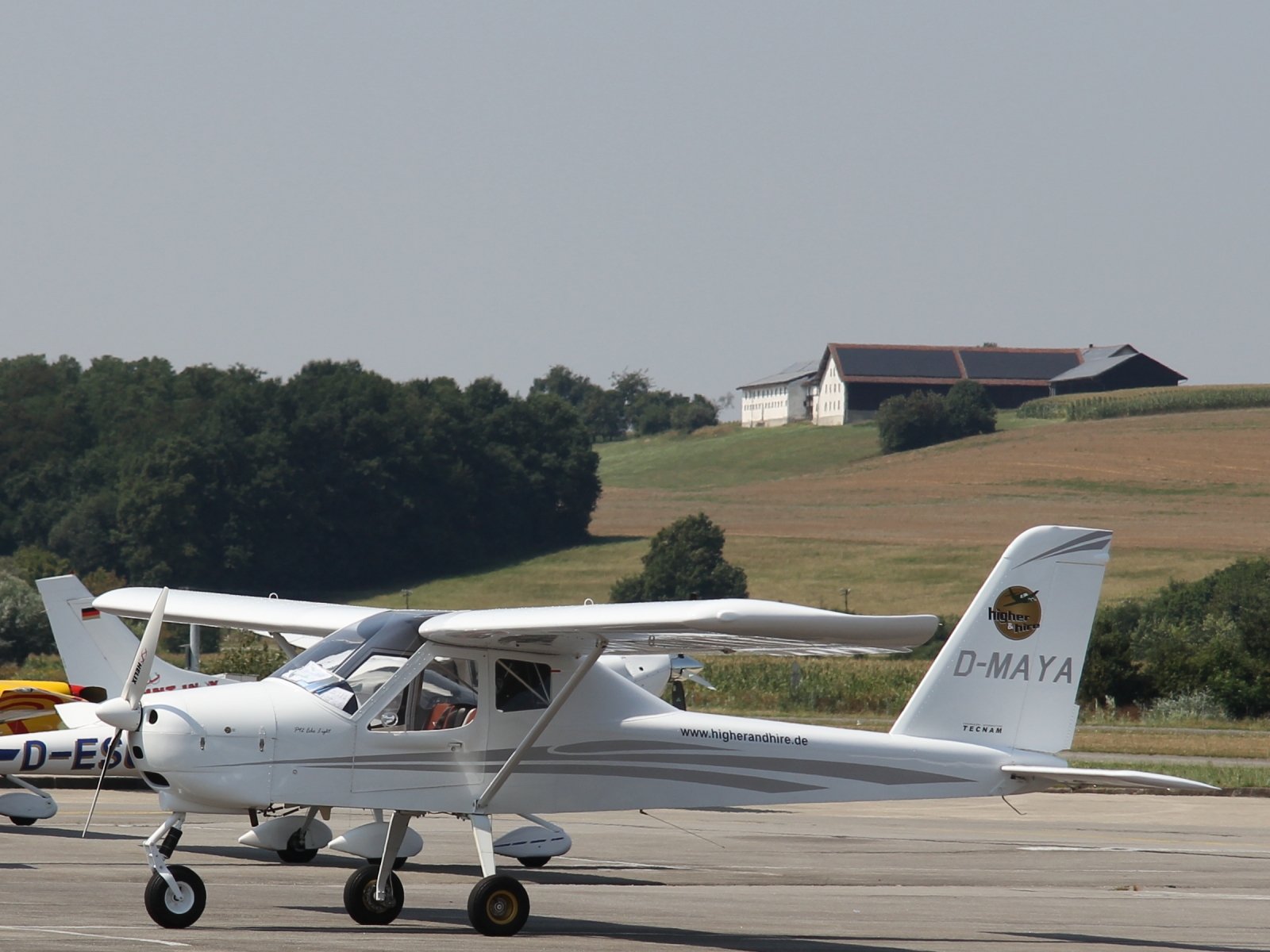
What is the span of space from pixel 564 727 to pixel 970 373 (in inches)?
5650

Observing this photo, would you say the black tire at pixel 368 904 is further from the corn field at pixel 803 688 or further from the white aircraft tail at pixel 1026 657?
the corn field at pixel 803 688

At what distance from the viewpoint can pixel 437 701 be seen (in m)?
10.9

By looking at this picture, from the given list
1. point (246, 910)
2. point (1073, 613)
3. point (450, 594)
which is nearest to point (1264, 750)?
point (1073, 613)

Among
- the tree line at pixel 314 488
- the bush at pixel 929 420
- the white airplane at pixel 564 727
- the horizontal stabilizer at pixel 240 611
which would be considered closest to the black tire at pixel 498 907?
the white airplane at pixel 564 727

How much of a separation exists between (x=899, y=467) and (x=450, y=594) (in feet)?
126

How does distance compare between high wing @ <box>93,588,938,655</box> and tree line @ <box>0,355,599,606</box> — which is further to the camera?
tree line @ <box>0,355,599,606</box>

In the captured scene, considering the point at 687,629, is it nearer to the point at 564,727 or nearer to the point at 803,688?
the point at 564,727

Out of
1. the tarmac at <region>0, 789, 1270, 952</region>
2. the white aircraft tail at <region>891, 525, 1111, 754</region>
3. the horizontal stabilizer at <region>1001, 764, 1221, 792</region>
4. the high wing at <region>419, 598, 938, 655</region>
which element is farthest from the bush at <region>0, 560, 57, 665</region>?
the horizontal stabilizer at <region>1001, 764, 1221, 792</region>

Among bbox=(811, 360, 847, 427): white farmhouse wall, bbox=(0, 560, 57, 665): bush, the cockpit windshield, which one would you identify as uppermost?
bbox=(811, 360, 847, 427): white farmhouse wall

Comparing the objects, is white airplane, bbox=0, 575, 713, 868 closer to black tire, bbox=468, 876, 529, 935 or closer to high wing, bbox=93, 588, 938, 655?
black tire, bbox=468, 876, 529, 935

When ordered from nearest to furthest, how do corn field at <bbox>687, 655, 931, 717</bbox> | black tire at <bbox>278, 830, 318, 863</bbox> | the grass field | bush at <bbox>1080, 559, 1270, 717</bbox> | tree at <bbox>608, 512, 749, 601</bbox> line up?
black tire at <bbox>278, 830, 318, 863</bbox>
the grass field
bush at <bbox>1080, 559, 1270, 717</bbox>
corn field at <bbox>687, 655, 931, 717</bbox>
tree at <bbox>608, 512, 749, 601</bbox>

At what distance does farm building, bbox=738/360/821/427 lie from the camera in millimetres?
163875

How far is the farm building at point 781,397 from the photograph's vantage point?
538 ft

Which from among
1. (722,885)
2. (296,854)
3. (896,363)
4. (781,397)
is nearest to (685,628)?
(722,885)
